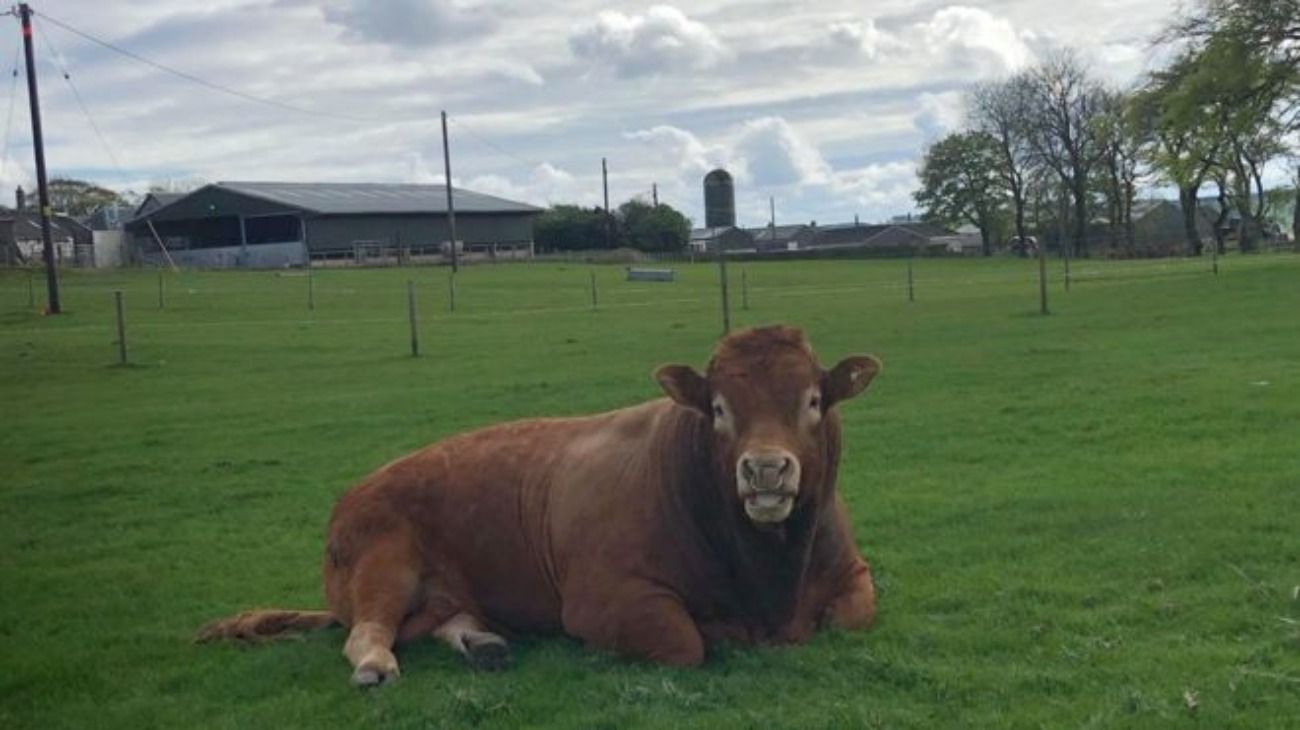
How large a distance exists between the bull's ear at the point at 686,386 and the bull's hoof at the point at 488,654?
1.60 meters

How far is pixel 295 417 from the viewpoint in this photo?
19.4 meters

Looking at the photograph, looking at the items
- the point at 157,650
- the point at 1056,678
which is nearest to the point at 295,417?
the point at 157,650

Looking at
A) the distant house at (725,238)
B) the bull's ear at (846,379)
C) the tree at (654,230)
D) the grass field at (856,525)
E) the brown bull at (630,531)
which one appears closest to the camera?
the grass field at (856,525)

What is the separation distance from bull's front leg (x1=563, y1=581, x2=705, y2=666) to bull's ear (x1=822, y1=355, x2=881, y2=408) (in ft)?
4.23

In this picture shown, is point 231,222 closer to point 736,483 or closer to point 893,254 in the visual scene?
point 893,254

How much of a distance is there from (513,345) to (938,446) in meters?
18.2

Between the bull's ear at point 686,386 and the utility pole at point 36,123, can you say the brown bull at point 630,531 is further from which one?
the utility pole at point 36,123

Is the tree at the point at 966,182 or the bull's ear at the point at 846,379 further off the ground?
the tree at the point at 966,182

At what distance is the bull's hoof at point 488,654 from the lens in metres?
7.11

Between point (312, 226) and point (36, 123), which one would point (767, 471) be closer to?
point (36, 123)

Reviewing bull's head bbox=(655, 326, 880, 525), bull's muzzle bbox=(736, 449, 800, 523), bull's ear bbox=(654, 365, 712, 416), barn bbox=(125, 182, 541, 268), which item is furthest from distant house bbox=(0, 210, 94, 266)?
bull's muzzle bbox=(736, 449, 800, 523)

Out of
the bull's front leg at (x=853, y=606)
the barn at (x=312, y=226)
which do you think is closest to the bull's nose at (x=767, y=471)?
the bull's front leg at (x=853, y=606)

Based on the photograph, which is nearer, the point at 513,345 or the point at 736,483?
the point at 736,483

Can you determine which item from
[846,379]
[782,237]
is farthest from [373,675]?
[782,237]
